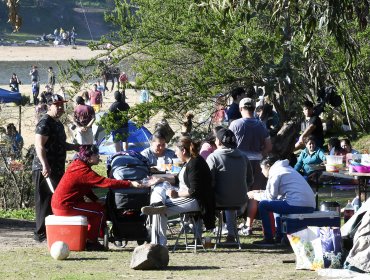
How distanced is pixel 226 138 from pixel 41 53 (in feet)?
258

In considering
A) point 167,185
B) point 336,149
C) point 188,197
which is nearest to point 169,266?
point 188,197

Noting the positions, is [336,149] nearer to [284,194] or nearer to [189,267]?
[284,194]

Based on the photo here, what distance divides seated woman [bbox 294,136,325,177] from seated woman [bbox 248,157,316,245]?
2.90 metres

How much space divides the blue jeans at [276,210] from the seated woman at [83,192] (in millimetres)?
1467

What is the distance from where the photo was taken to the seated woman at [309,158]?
16.1 meters

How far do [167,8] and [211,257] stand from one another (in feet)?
25.9

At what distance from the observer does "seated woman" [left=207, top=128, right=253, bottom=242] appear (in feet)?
42.9

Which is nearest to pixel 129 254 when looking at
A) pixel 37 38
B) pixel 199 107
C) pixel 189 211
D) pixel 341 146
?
pixel 189 211

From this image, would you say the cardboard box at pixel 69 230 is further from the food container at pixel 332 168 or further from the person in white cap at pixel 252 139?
the food container at pixel 332 168

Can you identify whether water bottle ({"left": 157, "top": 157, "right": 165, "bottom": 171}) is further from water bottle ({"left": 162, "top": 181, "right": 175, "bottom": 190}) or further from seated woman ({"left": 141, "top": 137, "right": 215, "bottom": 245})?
seated woman ({"left": 141, "top": 137, "right": 215, "bottom": 245})

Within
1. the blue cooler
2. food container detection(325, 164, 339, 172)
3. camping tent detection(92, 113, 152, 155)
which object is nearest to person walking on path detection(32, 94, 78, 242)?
the blue cooler

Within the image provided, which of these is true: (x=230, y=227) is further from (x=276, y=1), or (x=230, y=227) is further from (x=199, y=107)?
(x=199, y=107)

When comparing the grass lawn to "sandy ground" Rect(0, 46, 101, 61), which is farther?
"sandy ground" Rect(0, 46, 101, 61)

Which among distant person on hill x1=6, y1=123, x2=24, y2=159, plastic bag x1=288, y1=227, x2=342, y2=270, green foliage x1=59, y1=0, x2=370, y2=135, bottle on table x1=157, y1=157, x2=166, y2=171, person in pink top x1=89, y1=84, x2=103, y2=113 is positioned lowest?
plastic bag x1=288, y1=227, x2=342, y2=270
